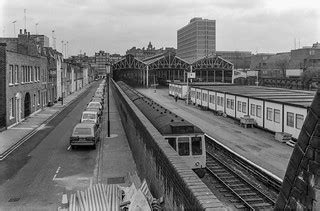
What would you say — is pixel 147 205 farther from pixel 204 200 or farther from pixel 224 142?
pixel 224 142

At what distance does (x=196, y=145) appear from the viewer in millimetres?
15570

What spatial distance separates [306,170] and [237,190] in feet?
41.6

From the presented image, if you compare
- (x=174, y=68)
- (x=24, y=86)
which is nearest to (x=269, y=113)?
(x=24, y=86)

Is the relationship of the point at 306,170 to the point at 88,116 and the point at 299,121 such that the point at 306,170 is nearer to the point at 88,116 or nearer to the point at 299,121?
the point at 299,121

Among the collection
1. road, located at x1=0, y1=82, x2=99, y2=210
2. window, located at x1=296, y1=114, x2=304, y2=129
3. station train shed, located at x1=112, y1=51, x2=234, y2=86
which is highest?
station train shed, located at x1=112, y1=51, x2=234, y2=86

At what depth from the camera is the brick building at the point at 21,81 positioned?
29609mm

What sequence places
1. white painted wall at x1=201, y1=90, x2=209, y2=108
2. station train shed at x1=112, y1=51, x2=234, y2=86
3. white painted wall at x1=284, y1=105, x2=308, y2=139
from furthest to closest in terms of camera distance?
station train shed at x1=112, y1=51, x2=234, y2=86
white painted wall at x1=201, y1=90, x2=209, y2=108
white painted wall at x1=284, y1=105, x2=308, y2=139

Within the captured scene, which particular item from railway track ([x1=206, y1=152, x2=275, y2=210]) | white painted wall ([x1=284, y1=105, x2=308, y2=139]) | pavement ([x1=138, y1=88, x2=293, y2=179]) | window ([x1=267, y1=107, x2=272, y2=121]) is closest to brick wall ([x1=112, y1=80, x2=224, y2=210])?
railway track ([x1=206, y1=152, x2=275, y2=210])

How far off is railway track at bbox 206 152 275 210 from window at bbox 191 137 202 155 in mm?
1857

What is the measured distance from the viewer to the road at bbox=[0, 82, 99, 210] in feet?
43.7

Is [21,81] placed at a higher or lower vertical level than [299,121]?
higher

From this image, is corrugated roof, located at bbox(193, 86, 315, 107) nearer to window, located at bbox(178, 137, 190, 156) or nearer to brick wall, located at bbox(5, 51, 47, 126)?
window, located at bbox(178, 137, 190, 156)

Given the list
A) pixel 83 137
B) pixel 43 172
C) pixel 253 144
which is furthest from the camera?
pixel 253 144

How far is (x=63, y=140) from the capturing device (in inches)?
1012
